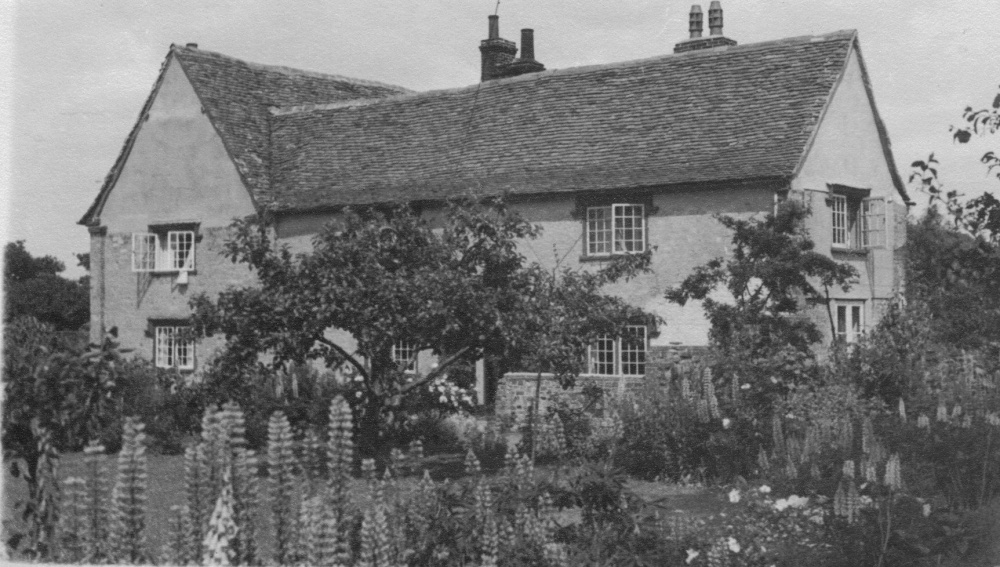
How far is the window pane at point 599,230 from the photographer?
20.7 metres

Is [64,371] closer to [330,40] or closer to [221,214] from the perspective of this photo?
[330,40]

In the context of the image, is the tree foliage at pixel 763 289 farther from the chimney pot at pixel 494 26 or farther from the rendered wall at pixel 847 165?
the chimney pot at pixel 494 26

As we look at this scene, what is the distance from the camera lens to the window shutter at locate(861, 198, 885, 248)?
19.8 meters

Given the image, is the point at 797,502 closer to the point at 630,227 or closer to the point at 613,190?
the point at 613,190

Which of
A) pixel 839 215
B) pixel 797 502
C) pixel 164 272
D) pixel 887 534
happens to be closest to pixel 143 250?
pixel 164 272

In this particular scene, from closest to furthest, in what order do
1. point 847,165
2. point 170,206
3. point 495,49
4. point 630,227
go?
1. point 495,49
2. point 847,165
3. point 630,227
4. point 170,206

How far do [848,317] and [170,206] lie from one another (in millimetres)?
12987

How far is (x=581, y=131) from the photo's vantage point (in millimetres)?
20969

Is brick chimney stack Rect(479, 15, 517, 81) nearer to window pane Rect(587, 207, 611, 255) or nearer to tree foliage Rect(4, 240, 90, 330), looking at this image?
window pane Rect(587, 207, 611, 255)

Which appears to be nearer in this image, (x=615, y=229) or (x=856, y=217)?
(x=856, y=217)

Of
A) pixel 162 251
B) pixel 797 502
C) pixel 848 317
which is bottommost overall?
pixel 797 502

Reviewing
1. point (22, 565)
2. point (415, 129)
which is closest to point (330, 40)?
point (22, 565)

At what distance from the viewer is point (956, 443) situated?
1002 centimetres

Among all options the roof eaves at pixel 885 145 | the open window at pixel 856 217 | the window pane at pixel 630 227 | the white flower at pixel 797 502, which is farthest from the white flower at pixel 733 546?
the open window at pixel 856 217
